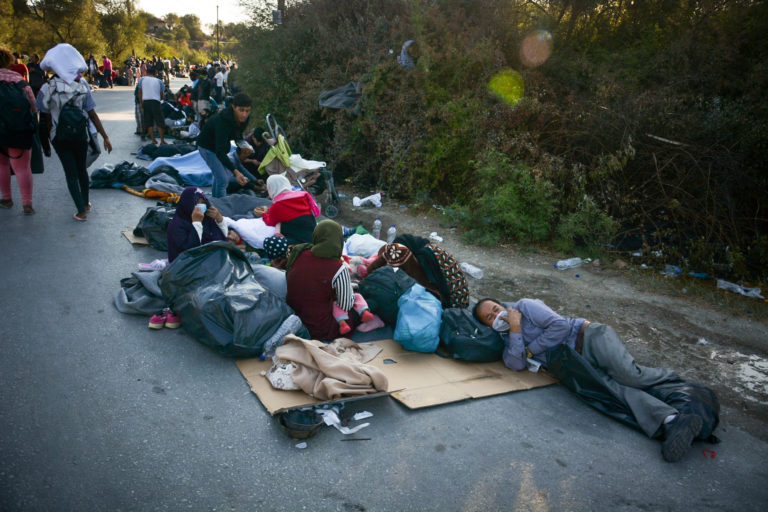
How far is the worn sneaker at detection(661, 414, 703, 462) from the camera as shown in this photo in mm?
3016

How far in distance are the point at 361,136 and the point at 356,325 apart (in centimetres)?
614

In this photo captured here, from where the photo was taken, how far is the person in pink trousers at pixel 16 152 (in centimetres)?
576

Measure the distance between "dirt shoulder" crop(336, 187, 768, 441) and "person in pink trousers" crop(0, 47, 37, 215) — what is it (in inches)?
204

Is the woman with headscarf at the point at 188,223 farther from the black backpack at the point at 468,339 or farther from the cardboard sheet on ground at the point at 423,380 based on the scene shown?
the black backpack at the point at 468,339

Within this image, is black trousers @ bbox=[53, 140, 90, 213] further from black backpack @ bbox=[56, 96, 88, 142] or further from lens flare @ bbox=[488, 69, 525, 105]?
lens flare @ bbox=[488, 69, 525, 105]

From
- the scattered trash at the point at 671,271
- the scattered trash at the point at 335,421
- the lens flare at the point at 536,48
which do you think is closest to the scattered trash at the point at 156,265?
the scattered trash at the point at 335,421

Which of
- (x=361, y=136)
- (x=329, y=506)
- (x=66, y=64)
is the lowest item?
(x=329, y=506)

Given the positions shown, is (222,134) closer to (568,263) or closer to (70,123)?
(70,123)

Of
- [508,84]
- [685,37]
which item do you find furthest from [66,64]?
[685,37]

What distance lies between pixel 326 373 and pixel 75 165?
4.99 meters

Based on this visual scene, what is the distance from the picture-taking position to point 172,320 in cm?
406

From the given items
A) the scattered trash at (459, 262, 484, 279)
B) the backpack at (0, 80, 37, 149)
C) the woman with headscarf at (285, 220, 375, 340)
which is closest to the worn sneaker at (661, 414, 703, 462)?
the woman with headscarf at (285, 220, 375, 340)

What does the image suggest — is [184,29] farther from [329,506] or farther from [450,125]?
[329,506]

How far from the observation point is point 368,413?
3.25 metres
